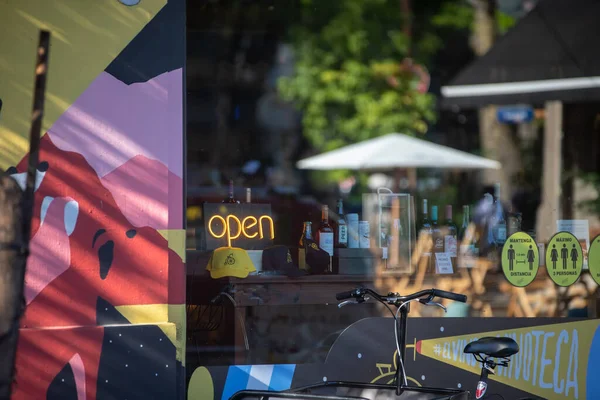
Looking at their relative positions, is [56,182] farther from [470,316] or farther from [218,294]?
[470,316]

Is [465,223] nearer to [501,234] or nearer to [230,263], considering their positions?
[501,234]

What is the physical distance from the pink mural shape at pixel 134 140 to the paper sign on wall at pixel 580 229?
2977 millimetres

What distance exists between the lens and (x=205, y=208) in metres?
5.66

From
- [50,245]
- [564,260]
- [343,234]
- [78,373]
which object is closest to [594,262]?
[564,260]

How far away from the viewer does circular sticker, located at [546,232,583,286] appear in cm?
613

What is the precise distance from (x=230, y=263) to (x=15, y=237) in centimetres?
144

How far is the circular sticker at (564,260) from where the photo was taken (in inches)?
241

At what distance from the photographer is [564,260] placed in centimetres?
615

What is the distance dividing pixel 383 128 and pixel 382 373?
14.7 feet

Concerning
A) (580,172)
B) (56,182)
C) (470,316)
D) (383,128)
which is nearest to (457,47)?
(383,128)

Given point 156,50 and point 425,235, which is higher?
point 156,50

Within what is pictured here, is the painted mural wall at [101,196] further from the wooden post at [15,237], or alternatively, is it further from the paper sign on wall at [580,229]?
the paper sign on wall at [580,229]

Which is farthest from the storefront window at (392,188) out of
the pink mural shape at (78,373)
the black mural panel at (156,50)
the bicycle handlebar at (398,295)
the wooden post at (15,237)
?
the bicycle handlebar at (398,295)

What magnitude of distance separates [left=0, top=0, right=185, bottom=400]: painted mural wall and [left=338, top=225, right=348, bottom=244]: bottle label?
1.29 metres
